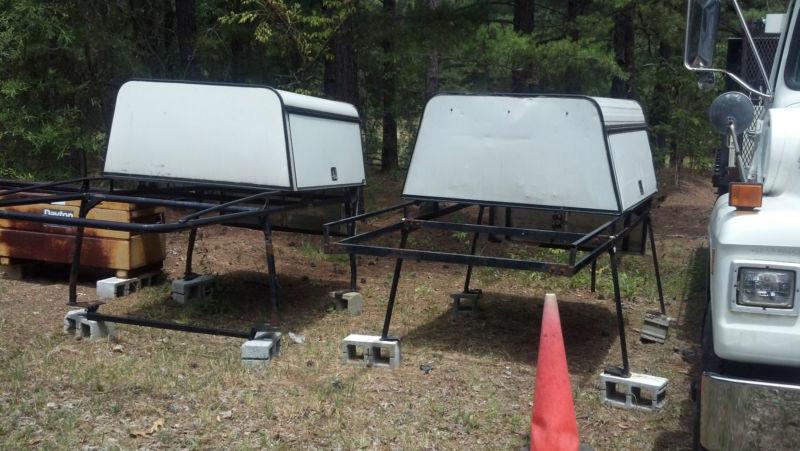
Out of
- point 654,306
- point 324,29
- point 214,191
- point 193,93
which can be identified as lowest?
point 654,306

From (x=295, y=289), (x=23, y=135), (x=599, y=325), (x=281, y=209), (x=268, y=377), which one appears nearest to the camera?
(x=268, y=377)

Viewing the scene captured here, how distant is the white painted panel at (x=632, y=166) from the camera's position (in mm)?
5578

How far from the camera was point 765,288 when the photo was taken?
3.15 meters

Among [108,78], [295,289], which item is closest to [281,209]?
[295,289]

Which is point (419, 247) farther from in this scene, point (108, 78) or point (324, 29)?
point (108, 78)

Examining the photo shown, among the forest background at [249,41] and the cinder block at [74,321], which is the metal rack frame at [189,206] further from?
the forest background at [249,41]

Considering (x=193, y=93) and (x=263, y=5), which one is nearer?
(x=193, y=93)

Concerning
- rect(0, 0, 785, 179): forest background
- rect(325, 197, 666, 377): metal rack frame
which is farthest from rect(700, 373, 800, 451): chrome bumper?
rect(0, 0, 785, 179): forest background

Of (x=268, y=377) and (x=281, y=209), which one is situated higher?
(x=281, y=209)

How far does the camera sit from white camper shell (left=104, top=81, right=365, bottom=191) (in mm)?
6188

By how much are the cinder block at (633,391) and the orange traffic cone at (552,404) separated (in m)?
1.17

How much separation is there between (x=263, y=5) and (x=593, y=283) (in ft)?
19.2

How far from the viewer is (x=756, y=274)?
3.16m

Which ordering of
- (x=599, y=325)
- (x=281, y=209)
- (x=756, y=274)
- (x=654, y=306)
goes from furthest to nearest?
1. (x=654, y=306)
2. (x=599, y=325)
3. (x=281, y=209)
4. (x=756, y=274)
